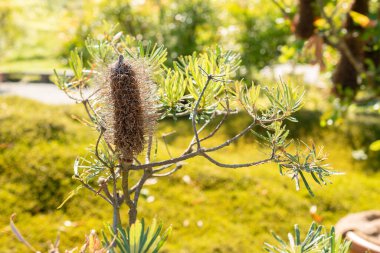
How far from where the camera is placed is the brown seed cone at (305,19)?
4199 millimetres

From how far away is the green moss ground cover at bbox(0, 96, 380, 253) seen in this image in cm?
322

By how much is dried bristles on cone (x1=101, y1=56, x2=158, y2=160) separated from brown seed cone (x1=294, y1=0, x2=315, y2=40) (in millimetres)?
3203

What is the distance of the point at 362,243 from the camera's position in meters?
2.30

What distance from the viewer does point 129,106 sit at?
1233 millimetres

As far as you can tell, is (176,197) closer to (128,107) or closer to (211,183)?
(211,183)

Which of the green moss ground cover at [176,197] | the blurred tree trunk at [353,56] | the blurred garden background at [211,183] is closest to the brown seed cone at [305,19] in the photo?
the blurred garden background at [211,183]

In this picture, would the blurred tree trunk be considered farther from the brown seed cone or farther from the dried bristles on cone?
the dried bristles on cone

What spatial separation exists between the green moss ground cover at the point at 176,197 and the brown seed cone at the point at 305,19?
4.19 ft

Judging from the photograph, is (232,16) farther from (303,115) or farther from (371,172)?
(371,172)

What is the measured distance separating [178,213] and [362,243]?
5.10 feet

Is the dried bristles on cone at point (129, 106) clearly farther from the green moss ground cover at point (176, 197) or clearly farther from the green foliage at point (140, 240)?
the green moss ground cover at point (176, 197)

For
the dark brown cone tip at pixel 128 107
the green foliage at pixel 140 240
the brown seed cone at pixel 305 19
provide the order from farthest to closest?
the brown seed cone at pixel 305 19
the dark brown cone tip at pixel 128 107
the green foliage at pixel 140 240

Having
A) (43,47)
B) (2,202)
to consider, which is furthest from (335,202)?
(43,47)

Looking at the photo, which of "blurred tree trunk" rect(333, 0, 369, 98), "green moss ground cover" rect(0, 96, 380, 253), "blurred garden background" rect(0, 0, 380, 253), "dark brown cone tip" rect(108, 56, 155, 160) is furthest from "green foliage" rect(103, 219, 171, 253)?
"blurred tree trunk" rect(333, 0, 369, 98)
